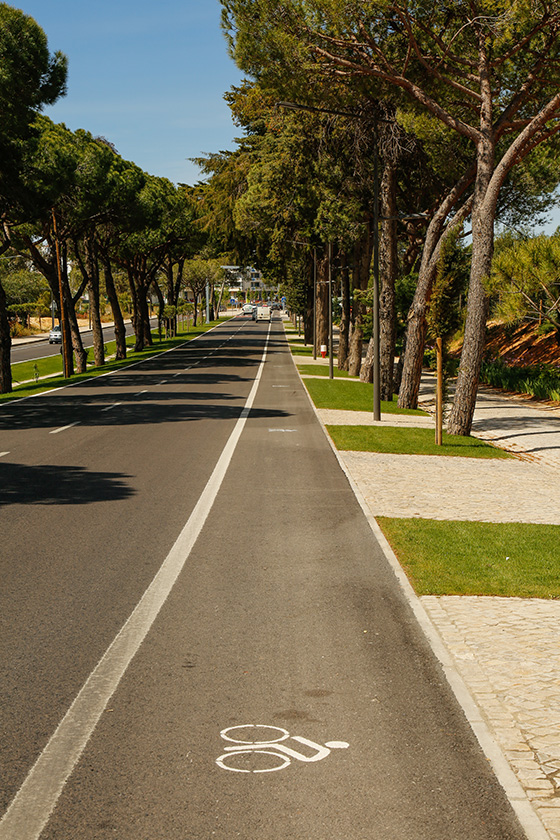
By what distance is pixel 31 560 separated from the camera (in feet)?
28.5

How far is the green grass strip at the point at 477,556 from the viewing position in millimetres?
7926

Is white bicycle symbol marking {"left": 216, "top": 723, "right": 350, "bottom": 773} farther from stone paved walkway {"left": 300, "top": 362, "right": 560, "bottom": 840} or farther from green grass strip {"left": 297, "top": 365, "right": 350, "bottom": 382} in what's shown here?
green grass strip {"left": 297, "top": 365, "right": 350, "bottom": 382}

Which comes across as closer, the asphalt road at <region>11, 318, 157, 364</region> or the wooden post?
the wooden post

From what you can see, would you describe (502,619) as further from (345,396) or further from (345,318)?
(345,318)

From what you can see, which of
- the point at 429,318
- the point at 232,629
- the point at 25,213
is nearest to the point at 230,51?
the point at 429,318

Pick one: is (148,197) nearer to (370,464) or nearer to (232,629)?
(370,464)

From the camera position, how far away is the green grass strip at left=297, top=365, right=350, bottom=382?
41.9 metres

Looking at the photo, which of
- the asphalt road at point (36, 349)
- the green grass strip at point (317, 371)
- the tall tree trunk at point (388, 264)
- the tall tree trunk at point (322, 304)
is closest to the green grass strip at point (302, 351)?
the tall tree trunk at point (322, 304)

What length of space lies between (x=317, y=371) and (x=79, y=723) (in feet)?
128

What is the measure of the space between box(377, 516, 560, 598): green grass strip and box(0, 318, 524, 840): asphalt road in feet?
1.43

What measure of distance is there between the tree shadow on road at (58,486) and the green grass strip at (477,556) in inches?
157

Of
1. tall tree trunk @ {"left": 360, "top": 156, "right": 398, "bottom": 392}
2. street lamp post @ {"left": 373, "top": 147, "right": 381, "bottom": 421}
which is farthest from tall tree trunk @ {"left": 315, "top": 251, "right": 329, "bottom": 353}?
street lamp post @ {"left": 373, "top": 147, "right": 381, "bottom": 421}

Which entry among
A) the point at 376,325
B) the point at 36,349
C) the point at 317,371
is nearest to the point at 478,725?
the point at 376,325

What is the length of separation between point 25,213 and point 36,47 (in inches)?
243
